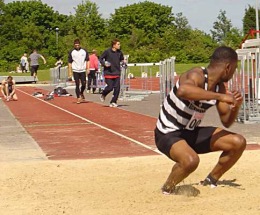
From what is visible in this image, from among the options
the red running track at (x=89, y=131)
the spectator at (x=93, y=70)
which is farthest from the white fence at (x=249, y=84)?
the spectator at (x=93, y=70)

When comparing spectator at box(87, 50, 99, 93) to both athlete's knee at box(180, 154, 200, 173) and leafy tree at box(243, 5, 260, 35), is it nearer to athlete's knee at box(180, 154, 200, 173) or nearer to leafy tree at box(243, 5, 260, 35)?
athlete's knee at box(180, 154, 200, 173)

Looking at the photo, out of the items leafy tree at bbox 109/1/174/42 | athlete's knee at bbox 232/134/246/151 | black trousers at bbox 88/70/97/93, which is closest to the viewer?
athlete's knee at bbox 232/134/246/151

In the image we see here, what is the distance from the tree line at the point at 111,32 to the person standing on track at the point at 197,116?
57334mm

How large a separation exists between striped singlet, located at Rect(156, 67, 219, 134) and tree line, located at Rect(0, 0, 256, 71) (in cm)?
5743

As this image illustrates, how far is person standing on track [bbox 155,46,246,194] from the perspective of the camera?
627 cm

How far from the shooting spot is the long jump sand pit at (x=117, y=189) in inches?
241

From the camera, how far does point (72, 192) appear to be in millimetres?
6961

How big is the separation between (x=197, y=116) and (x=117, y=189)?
120 cm

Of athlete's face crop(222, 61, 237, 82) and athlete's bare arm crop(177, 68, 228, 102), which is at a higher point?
athlete's face crop(222, 61, 237, 82)

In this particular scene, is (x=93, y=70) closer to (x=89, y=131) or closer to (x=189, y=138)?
(x=89, y=131)

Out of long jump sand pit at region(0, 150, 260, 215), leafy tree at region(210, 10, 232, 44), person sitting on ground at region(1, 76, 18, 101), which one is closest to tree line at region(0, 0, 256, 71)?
leafy tree at region(210, 10, 232, 44)

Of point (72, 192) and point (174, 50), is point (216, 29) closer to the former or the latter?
point (174, 50)

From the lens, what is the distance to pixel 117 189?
707 centimetres

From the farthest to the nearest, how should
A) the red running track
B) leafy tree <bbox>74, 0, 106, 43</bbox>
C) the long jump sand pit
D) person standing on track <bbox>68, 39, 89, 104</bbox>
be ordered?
leafy tree <bbox>74, 0, 106, 43</bbox> < person standing on track <bbox>68, 39, 89, 104</bbox> < the red running track < the long jump sand pit
